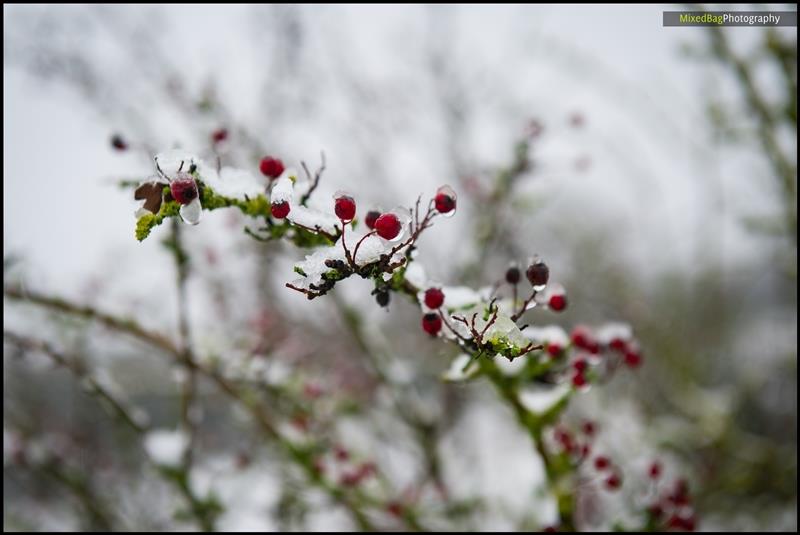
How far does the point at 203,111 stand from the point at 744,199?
550cm

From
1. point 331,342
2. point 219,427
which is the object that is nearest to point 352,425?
point 331,342

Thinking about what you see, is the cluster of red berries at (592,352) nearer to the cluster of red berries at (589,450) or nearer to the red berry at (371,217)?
the cluster of red berries at (589,450)

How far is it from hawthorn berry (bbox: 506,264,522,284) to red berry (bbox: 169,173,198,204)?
783 mm

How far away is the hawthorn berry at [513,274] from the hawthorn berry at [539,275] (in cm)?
19

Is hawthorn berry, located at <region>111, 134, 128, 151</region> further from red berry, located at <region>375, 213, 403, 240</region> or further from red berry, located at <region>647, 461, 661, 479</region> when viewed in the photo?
red berry, located at <region>647, 461, 661, 479</region>

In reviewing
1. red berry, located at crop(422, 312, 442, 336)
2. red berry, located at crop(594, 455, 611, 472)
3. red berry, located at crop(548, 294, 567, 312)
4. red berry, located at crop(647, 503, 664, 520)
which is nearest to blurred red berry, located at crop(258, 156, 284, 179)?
red berry, located at crop(422, 312, 442, 336)

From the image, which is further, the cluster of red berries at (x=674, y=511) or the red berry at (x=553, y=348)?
the cluster of red berries at (x=674, y=511)

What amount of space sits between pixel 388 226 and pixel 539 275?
0.36 meters

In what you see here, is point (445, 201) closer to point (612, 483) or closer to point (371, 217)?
point (371, 217)

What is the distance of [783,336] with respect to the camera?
13.5m

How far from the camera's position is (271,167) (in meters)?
1.20

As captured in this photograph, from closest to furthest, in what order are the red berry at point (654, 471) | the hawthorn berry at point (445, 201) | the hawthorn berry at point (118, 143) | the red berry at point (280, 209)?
the red berry at point (280, 209), the hawthorn berry at point (445, 201), the hawthorn berry at point (118, 143), the red berry at point (654, 471)

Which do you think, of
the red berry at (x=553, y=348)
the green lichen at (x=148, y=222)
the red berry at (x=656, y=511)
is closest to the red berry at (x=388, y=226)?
the green lichen at (x=148, y=222)

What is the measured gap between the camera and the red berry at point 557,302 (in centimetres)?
125
